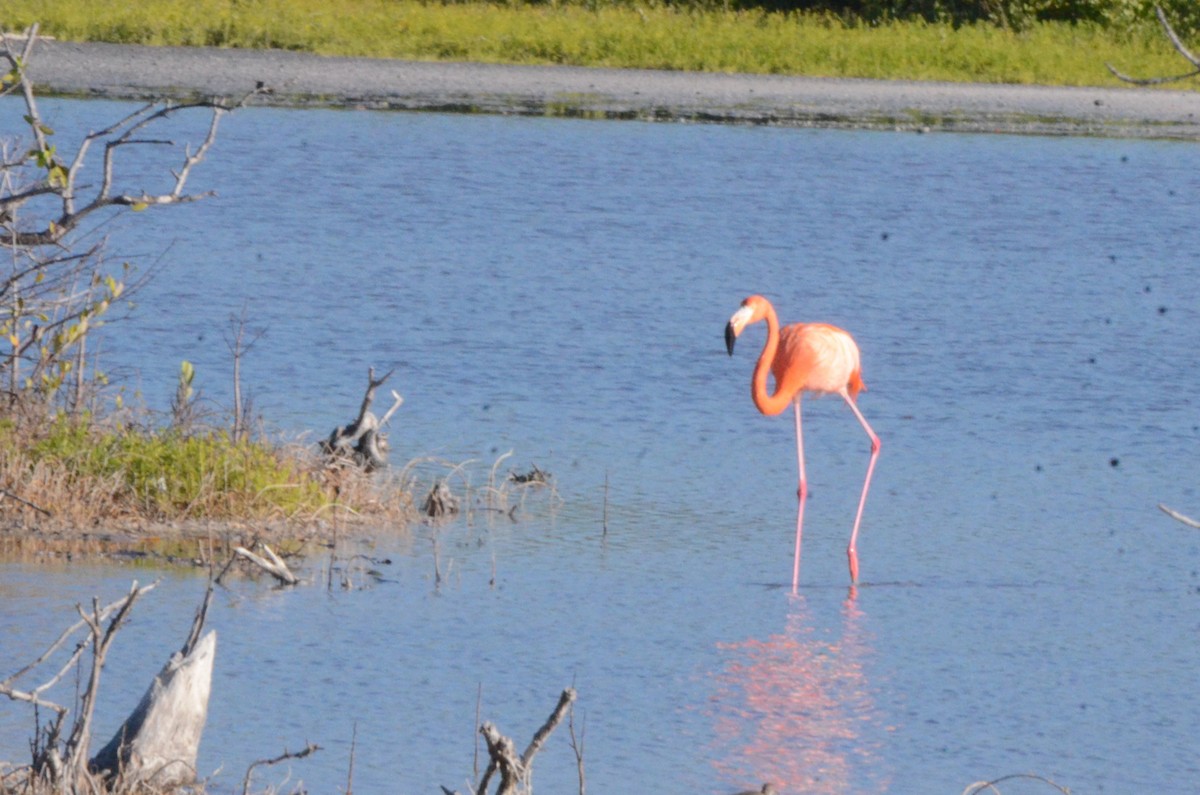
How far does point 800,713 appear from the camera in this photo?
22.5 feet

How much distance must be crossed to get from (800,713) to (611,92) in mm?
22310

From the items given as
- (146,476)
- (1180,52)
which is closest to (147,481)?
(146,476)

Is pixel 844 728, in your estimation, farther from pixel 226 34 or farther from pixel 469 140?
pixel 226 34

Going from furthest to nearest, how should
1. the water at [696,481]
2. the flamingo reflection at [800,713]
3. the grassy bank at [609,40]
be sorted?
the grassy bank at [609,40] → the water at [696,481] → the flamingo reflection at [800,713]

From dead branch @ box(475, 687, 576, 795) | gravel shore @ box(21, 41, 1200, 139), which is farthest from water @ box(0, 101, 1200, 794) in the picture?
gravel shore @ box(21, 41, 1200, 139)

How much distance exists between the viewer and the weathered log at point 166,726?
521 cm

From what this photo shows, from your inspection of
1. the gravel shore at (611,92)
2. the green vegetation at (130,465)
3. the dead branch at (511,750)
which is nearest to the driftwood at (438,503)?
the green vegetation at (130,465)

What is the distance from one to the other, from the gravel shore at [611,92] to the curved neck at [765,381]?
53.5ft

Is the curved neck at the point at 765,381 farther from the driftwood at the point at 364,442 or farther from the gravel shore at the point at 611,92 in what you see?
the gravel shore at the point at 611,92

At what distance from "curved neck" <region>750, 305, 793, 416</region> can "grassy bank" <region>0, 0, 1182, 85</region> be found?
2108cm

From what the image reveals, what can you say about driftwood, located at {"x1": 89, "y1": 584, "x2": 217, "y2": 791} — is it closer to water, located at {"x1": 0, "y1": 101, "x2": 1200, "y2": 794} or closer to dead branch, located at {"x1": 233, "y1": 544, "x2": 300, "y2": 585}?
water, located at {"x1": 0, "y1": 101, "x2": 1200, "y2": 794}

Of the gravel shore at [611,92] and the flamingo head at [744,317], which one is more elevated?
the flamingo head at [744,317]

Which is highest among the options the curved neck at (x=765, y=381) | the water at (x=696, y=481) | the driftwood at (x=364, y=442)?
the curved neck at (x=765, y=381)

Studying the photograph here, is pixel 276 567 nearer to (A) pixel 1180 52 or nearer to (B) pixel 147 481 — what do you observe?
(B) pixel 147 481
